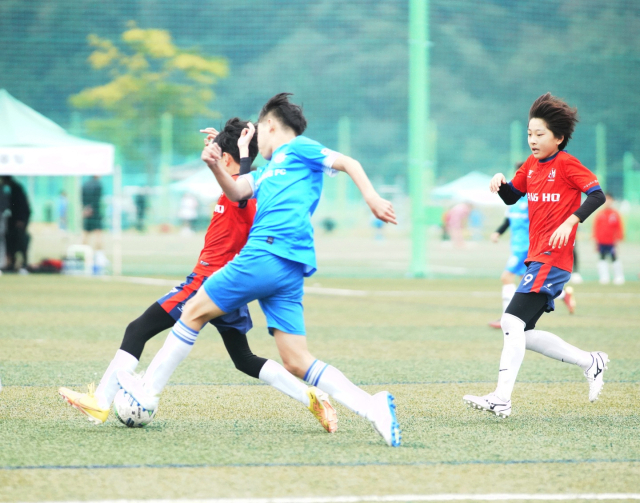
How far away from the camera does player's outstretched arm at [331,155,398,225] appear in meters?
4.01

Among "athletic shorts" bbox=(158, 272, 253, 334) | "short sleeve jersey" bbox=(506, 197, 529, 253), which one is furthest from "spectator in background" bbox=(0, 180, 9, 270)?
"athletic shorts" bbox=(158, 272, 253, 334)

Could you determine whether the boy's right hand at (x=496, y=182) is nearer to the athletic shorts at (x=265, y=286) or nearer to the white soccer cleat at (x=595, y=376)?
the white soccer cleat at (x=595, y=376)

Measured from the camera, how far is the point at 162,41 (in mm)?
20891

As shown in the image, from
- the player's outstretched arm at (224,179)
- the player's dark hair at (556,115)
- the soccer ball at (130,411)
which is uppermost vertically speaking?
the player's dark hair at (556,115)

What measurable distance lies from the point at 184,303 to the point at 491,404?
70.1 inches

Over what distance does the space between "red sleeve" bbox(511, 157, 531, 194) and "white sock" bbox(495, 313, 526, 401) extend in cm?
79

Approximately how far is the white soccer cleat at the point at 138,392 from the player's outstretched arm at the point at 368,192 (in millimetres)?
1512

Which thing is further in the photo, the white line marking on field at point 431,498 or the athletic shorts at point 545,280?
the athletic shorts at point 545,280

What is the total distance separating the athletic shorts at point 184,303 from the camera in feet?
15.9

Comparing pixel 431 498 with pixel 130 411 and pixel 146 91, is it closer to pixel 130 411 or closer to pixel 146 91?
pixel 130 411

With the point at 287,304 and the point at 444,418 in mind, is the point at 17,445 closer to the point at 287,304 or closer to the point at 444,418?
the point at 287,304

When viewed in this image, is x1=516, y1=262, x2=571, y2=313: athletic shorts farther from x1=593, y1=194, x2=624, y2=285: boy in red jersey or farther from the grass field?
x1=593, y1=194, x2=624, y2=285: boy in red jersey

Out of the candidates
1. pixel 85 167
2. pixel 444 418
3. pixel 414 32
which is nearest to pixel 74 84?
pixel 85 167

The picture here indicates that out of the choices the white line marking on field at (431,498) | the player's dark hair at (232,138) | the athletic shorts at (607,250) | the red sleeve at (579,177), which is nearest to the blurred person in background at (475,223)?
the athletic shorts at (607,250)
